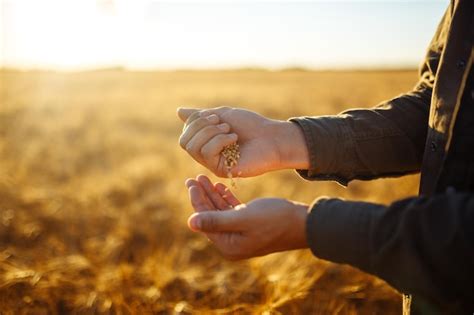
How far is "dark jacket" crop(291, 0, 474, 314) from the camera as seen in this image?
1171mm

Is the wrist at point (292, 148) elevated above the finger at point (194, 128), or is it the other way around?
the finger at point (194, 128)

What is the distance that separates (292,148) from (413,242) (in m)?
0.70

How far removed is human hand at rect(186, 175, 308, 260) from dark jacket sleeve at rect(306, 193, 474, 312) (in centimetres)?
9

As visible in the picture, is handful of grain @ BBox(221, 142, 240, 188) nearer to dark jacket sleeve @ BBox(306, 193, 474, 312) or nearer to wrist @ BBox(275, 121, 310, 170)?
wrist @ BBox(275, 121, 310, 170)

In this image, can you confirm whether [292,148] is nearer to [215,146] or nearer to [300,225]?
[215,146]

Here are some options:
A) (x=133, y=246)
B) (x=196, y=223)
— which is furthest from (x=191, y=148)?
(x=133, y=246)

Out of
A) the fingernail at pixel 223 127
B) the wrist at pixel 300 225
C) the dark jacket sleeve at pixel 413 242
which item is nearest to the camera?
the dark jacket sleeve at pixel 413 242

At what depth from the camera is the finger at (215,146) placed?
1.72 m

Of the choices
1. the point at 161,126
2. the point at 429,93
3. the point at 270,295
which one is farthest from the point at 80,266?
the point at 161,126

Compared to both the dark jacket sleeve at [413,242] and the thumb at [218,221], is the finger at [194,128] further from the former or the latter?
the dark jacket sleeve at [413,242]

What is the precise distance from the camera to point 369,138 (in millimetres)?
1771

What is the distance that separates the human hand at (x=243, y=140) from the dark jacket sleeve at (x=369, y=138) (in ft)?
0.20

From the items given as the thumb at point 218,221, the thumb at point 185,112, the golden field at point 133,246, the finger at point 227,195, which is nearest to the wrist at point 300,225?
the thumb at point 218,221

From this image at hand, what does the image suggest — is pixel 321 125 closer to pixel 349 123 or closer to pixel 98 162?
pixel 349 123
